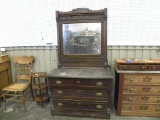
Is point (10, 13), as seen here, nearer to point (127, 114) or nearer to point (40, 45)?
point (40, 45)

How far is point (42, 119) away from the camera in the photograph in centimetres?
238

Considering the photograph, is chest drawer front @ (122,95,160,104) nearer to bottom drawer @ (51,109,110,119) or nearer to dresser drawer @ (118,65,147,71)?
bottom drawer @ (51,109,110,119)

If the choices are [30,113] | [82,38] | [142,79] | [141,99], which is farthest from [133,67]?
[30,113]

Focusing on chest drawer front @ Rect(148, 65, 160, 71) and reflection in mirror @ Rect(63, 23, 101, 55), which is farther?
reflection in mirror @ Rect(63, 23, 101, 55)

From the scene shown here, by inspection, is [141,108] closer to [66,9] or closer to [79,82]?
[79,82]

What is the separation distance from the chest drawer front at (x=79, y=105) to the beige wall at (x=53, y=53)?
0.81 m

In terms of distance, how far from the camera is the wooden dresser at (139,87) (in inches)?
86.0

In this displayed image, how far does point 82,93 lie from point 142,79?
3.25ft

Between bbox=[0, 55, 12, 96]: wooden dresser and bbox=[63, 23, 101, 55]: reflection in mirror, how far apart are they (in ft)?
4.39

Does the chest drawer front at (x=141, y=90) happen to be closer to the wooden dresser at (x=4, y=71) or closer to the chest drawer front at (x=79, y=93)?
the chest drawer front at (x=79, y=93)

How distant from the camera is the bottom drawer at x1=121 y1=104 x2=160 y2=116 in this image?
2291 millimetres

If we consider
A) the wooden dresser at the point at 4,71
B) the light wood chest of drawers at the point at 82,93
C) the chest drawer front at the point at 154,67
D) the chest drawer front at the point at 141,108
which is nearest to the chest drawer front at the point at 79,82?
the light wood chest of drawers at the point at 82,93

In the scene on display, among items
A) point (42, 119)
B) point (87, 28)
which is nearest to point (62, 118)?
point (42, 119)

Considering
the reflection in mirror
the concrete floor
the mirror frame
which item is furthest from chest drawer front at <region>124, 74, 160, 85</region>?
the reflection in mirror
